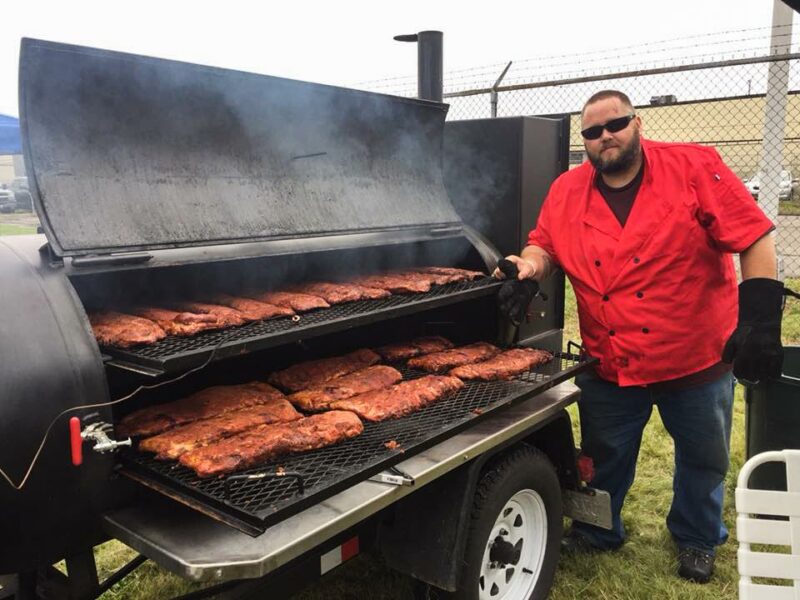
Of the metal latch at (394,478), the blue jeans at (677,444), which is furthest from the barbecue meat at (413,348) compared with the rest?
the metal latch at (394,478)

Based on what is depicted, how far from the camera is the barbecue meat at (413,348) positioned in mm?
3322

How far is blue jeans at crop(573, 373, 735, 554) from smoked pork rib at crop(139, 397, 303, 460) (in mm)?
1781

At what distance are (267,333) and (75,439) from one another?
2.32ft

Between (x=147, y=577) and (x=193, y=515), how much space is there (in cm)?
158

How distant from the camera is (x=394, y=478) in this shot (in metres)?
2.18

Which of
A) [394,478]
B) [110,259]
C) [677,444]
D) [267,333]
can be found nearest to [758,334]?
[677,444]

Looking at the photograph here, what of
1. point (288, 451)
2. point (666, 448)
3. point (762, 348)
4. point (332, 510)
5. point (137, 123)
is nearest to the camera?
point (332, 510)

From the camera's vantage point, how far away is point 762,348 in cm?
276

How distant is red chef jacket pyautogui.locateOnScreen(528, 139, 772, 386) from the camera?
2992mm

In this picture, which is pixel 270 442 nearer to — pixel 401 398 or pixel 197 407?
pixel 197 407

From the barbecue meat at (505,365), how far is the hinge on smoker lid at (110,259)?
4.88 feet

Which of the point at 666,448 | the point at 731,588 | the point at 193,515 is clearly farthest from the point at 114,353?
the point at 666,448

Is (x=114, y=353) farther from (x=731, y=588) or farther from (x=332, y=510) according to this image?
(x=731, y=588)

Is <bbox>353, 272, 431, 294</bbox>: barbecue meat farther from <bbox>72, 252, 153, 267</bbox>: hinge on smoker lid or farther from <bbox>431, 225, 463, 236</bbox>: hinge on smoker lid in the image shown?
<bbox>72, 252, 153, 267</bbox>: hinge on smoker lid
